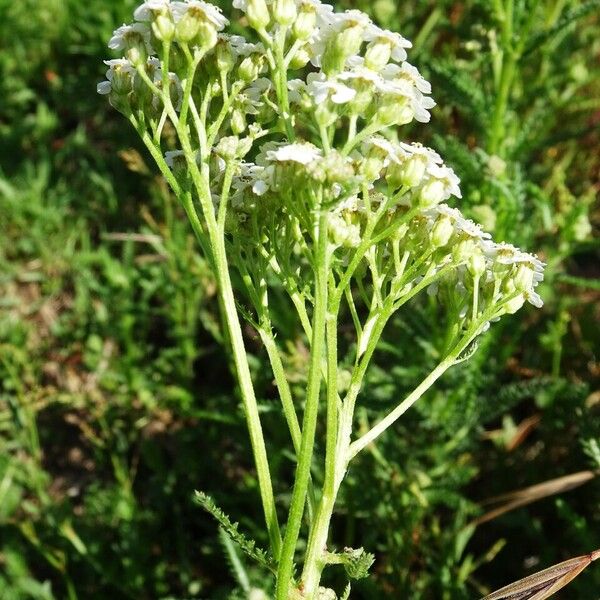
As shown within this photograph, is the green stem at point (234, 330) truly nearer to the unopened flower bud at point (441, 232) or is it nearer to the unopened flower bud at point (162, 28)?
the unopened flower bud at point (162, 28)

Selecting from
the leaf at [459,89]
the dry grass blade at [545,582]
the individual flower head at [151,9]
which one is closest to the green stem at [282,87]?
the individual flower head at [151,9]

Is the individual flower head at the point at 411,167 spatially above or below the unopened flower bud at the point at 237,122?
above

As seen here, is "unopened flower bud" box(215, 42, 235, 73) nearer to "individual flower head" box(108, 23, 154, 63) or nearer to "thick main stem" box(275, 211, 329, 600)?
"individual flower head" box(108, 23, 154, 63)

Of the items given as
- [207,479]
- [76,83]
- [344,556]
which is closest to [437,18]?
[76,83]

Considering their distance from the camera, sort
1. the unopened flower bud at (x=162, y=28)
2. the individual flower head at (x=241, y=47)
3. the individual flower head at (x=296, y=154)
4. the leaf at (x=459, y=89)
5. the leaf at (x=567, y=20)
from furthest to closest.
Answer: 1. the leaf at (x=459, y=89)
2. the leaf at (x=567, y=20)
3. the individual flower head at (x=241, y=47)
4. the unopened flower bud at (x=162, y=28)
5. the individual flower head at (x=296, y=154)

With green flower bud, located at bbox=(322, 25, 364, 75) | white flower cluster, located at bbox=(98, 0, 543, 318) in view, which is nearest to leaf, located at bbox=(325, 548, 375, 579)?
white flower cluster, located at bbox=(98, 0, 543, 318)

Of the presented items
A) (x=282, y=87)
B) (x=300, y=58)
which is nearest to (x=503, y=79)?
(x=300, y=58)

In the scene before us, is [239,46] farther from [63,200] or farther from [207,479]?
[63,200]
